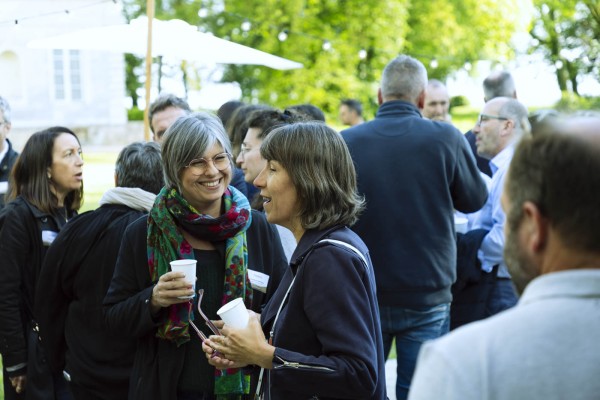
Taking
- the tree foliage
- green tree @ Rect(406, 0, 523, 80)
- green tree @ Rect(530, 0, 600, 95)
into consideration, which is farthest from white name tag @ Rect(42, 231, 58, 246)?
green tree @ Rect(530, 0, 600, 95)

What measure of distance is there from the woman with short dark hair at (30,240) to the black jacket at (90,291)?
0.47 m

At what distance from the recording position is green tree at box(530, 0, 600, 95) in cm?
2925

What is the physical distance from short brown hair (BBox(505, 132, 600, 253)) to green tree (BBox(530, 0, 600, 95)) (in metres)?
29.8

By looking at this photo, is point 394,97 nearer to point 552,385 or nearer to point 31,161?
point 31,161

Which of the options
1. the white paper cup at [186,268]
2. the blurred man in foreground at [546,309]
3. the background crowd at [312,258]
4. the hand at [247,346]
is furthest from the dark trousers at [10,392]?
the blurred man in foreground at [546,309]

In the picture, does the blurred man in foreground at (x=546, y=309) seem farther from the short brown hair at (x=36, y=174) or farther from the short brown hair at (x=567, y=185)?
the short brown hair at (x=36, y=174)

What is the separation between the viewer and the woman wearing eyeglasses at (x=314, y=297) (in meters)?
2.18

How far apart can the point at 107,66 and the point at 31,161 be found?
103 feet

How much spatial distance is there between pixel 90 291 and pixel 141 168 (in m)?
0.64

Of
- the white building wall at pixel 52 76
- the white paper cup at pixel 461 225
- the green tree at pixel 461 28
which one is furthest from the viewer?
the white building wall at pixel 52 76

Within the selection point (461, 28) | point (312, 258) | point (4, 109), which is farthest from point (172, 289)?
point (461, 28)

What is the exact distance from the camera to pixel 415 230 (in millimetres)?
4090

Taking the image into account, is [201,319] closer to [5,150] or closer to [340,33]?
[5,150]

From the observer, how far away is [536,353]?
3.97 ft
